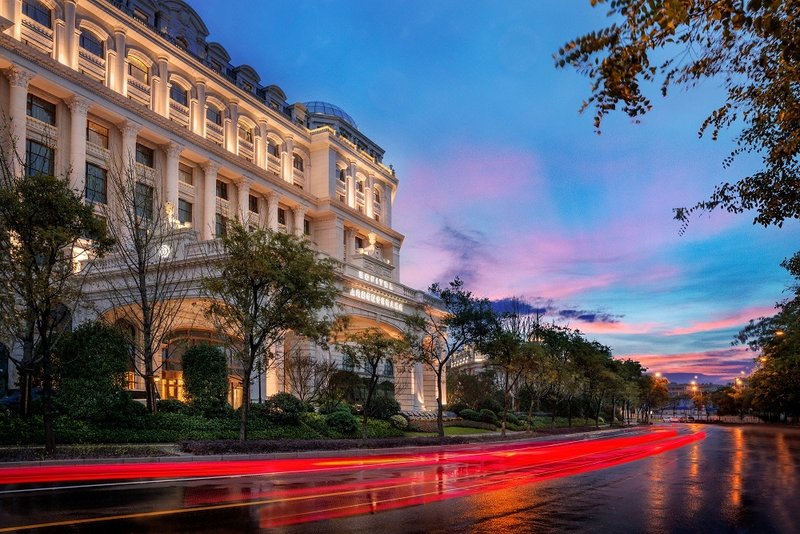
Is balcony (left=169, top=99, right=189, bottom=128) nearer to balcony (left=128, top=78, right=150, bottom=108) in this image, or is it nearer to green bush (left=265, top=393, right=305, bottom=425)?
balcony (left=128, top=78, right=150, bottom=108)

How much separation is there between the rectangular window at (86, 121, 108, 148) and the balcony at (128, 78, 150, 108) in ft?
11.0

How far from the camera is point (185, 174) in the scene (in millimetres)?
58531

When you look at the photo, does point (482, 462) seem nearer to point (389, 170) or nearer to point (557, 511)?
point (557, 511)

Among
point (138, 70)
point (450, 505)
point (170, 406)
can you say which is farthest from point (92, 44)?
point (450, 505)

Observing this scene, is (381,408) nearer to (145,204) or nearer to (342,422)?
(342,422)

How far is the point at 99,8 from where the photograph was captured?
4850 centimetres

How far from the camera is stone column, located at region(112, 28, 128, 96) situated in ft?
164

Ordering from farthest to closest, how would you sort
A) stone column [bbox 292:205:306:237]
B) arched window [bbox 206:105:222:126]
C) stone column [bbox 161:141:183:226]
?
A: stone column [bbox 292:205:306:237]
arched window [bbox 206:105:222:126]
stone column [bbox 161:141:183:226]

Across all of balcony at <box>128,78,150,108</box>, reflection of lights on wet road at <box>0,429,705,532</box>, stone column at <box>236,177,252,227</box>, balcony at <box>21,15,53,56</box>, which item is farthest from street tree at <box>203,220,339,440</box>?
stone column at <box>236,177,252,227</box>

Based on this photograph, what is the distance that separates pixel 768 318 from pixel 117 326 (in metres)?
49.5

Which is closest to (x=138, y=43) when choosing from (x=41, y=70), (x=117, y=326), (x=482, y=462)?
(x=41, y=70)

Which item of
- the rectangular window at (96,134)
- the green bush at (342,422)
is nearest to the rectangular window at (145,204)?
the rectangular window at (96,134)

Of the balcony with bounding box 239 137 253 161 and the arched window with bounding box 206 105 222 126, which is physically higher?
the arched window with bounding box 206 105 222 126

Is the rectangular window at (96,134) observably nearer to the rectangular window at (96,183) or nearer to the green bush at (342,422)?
the rectangular window at (96,183)
